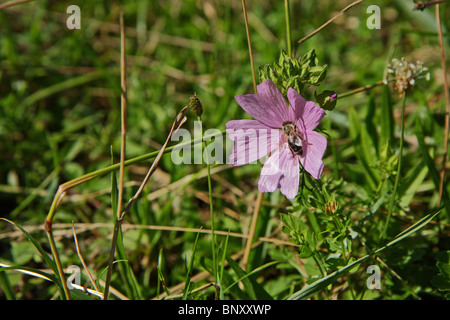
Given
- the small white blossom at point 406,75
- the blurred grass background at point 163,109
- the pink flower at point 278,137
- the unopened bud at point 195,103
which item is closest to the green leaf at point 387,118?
the blurred grass background at point 163,109

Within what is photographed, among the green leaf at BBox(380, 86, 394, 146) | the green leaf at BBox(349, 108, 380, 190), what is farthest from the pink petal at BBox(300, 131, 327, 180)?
the green leaf at BBox(380, 86, 394, 146)

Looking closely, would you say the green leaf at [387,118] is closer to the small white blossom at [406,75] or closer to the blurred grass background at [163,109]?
the blurred grass background at [163,109]

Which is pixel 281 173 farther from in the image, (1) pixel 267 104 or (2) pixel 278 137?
(1) pixel 267 104

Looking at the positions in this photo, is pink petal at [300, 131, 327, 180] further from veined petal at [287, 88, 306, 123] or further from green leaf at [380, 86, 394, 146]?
green leaf at [380, 86, 394, 146]

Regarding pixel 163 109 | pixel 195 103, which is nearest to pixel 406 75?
pixel 195 103

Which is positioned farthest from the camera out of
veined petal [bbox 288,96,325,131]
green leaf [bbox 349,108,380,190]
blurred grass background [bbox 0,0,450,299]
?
blurred grass background [bbox 0,0,450,299]

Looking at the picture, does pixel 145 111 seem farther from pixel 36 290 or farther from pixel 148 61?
pixel 36 290
